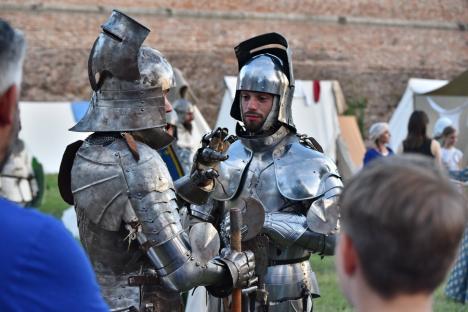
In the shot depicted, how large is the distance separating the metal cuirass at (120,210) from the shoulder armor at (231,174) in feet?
3.84

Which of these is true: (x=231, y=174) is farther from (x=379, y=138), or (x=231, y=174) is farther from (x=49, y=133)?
(x=49, y=133)

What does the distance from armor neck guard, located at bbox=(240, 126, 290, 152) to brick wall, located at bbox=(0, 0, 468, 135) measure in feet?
52.6

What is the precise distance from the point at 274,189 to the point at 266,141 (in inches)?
10.8

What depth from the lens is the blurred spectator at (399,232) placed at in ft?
6.12

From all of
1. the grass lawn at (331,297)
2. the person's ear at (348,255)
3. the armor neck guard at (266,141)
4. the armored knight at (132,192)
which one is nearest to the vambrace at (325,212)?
the armor neck guard at (266,141)

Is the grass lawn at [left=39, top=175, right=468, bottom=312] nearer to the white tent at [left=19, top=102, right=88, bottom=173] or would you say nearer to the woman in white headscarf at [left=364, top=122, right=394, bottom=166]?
the woman in white headscarf at [left=364, top=122, right=394, bottom=166]

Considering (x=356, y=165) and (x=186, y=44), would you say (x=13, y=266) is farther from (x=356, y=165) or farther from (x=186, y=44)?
(x=186, y=44)

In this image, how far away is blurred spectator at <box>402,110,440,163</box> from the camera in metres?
9.27

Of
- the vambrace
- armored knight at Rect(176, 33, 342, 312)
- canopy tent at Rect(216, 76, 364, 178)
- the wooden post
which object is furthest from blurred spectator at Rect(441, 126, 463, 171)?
canopy tent at Rect(216, 76, 364, 178)

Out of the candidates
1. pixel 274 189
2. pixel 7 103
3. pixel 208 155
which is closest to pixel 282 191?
pixel 274 189

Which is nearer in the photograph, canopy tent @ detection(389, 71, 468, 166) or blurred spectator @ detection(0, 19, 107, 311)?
blurred spectator @ detection(0, 19, 107, 311)

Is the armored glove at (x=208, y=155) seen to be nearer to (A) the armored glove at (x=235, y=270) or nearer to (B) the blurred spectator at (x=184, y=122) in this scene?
(A) the armored glove at (x=235, y=270)

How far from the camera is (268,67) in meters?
5.25

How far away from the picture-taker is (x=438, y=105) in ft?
55.8
